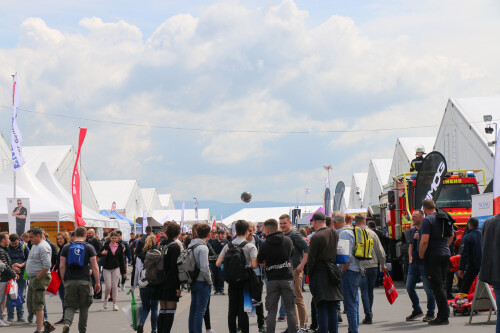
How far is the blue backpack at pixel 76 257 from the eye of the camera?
10039mm

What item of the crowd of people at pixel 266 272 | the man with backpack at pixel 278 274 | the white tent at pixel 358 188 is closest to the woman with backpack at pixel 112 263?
the crowd of people at pixel 266 272

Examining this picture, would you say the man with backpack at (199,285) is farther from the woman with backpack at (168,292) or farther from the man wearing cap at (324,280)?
the man wearing cap at (324,280)

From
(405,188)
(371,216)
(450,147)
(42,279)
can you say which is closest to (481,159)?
(450,147)

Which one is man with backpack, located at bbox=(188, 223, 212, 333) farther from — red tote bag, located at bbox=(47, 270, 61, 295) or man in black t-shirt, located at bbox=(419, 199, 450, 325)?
man in black t-shirt, located at bbox=(419, 199, 450, 325)

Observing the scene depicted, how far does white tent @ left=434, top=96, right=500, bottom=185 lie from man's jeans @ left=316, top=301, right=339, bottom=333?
2656cm

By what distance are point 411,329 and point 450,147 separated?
1243 inches

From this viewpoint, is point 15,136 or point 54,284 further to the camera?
point 15,136

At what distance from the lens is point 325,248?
889 centimetres

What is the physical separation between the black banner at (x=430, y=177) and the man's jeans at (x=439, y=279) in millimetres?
6707

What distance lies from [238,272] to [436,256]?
10.7 feet

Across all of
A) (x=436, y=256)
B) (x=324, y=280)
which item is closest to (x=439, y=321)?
(x=436, y=256)

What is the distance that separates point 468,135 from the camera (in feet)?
123

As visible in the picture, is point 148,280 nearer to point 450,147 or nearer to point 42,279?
point 42,279

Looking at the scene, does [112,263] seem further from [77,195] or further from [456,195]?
[77,195]
